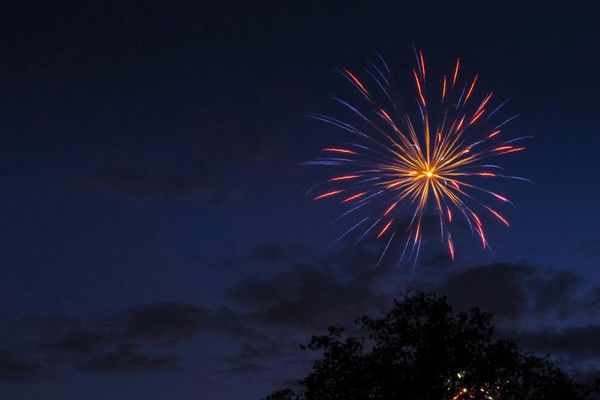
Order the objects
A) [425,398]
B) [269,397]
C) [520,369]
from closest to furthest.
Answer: [425,398]
[520,369]
[269,397]

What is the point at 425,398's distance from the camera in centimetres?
3238

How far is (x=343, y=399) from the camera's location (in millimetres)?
33562

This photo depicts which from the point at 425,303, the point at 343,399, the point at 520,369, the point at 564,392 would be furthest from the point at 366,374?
the point at 564,392

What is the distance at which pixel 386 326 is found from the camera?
3512cm

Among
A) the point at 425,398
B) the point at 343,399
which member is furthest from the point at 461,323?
the point at 343,399

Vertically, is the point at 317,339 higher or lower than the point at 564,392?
higher

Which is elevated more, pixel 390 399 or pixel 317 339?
pixel 317 339

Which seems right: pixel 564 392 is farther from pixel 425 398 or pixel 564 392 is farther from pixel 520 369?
pixel 425 398

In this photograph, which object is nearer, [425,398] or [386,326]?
[425,398]

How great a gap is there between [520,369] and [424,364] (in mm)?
4757

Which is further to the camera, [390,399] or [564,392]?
[564,392]

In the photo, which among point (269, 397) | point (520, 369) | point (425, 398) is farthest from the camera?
point (269, 397)

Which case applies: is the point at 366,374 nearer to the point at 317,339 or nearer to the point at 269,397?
the point at 317,339

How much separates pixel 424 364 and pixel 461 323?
2.89 meters
